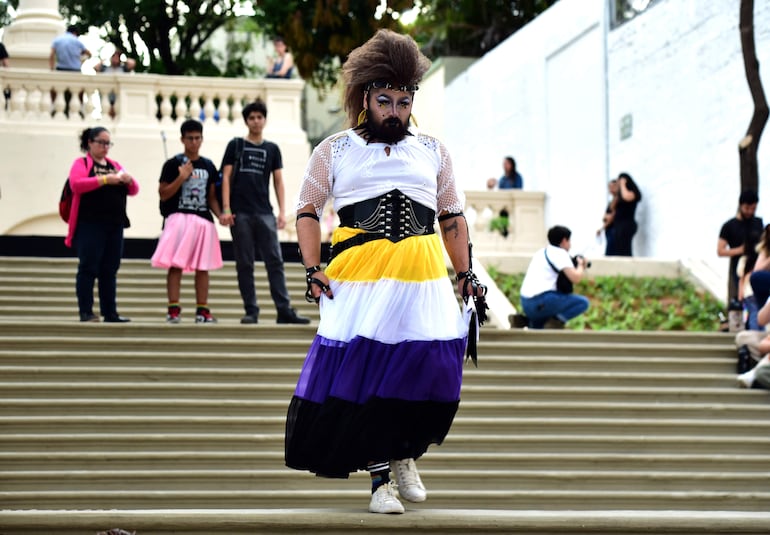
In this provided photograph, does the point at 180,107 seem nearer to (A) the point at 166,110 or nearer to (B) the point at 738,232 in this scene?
(A) the point at 166,110

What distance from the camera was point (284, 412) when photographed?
9617 mm

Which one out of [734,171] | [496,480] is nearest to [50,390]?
[496,480]

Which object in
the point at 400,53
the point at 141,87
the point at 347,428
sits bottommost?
the point at 347,428

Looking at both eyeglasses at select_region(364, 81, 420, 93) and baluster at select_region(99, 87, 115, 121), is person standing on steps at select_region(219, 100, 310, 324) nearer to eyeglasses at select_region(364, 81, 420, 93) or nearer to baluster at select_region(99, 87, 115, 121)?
eyeglasses at select_region(364, 81, 420, 93)

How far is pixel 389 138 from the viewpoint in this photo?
6184mm

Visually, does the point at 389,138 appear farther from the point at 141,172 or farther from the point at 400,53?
the point at 141,172

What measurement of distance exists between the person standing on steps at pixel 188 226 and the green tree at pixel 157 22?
73.2 feet

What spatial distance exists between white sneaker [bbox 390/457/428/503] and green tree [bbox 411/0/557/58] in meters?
27.6

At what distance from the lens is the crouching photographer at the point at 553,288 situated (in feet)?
39.4

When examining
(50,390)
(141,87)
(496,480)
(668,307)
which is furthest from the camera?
(141,87)

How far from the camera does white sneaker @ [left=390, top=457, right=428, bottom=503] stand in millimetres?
6105

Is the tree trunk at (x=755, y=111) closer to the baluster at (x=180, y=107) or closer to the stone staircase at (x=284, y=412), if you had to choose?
the stone staircase at (x=284, y=412)

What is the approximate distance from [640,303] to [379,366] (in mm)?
9419

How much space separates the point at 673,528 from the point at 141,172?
15.3 metres
